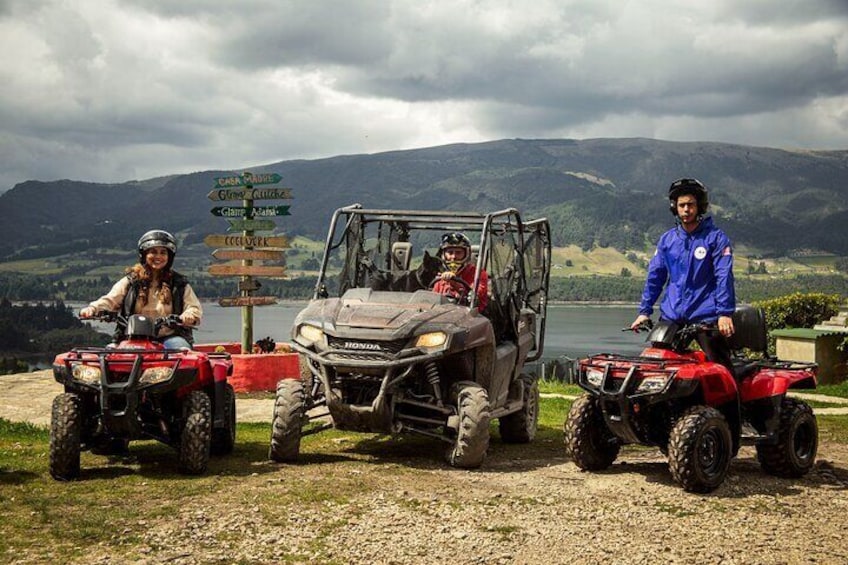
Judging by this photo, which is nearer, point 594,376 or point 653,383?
point 653,383

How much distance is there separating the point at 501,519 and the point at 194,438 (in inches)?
120

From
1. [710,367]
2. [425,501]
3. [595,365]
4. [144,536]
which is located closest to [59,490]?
[144,536]

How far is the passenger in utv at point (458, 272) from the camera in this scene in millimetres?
11180

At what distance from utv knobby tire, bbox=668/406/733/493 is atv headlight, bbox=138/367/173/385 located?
14.5 feet

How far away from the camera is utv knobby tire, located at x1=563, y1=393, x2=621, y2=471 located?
944 cm

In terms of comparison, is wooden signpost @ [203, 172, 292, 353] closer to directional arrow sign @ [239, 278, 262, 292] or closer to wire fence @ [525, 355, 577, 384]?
directional arrow sign @ [239, 278, 262, 292]

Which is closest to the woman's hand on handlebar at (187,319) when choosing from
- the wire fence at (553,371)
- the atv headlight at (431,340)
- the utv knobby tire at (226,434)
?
the utv knobby tire at (226,434)

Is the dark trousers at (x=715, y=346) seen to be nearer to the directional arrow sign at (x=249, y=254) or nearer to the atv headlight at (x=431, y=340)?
the atv headlight at (x=431, y=340)

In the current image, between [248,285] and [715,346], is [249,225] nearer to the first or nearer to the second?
[248,285]

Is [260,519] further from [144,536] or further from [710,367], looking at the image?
[710,367]

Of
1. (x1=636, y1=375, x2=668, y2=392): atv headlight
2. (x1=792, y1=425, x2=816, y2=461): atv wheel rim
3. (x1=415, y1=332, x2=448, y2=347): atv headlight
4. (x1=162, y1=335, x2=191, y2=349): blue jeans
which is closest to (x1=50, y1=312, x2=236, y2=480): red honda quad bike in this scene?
(x1=162, y1=335, x2=191, y2=349): blue jeans

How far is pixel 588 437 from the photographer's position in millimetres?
9477

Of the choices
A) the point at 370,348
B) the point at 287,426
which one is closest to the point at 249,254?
the point at 287,426

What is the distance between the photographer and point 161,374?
895cm
